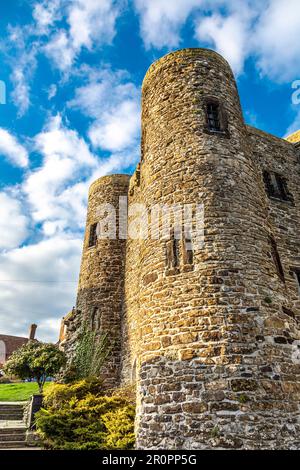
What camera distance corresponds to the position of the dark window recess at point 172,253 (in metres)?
7.36

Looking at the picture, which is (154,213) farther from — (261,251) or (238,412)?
(238,412)

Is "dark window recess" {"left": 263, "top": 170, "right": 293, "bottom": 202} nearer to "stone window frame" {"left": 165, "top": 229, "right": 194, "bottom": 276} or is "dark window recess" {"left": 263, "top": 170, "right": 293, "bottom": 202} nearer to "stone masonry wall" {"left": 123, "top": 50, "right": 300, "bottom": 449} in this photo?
"stone masonry wall" {"left": 123, "top": 50, "right": 300, "bottom": 449}

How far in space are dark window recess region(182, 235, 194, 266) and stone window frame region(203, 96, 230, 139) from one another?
3263mm

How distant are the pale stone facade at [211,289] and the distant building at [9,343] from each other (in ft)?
102

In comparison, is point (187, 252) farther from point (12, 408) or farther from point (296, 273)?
point (12, 408)

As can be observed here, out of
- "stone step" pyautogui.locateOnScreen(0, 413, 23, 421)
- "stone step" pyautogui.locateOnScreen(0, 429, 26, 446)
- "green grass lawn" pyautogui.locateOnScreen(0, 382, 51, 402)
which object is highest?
"green grass lawn" pyautogui.locateOnScreen(0, 382, 51, 402)

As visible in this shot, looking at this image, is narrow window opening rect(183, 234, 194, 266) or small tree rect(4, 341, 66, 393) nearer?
narrow window opening rect(183, 234, 194, 266)

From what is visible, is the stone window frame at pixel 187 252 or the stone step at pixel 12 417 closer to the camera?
the stone window frame at pixel 187 252

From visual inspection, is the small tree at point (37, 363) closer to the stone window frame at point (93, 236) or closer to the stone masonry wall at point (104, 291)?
the stone masonry wall at point (104, 291)

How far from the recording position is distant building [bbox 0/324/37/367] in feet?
125

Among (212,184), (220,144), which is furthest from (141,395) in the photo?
(220,144)

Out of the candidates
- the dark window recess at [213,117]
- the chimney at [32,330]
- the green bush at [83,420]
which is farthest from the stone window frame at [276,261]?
the chimney at [32,330]

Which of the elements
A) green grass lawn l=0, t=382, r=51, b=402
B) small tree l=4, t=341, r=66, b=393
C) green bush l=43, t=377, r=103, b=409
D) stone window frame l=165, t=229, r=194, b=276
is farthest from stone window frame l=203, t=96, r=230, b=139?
green grass lawn l=0, t=382, r=51, b=402

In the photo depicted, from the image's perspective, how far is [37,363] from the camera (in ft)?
37.4
